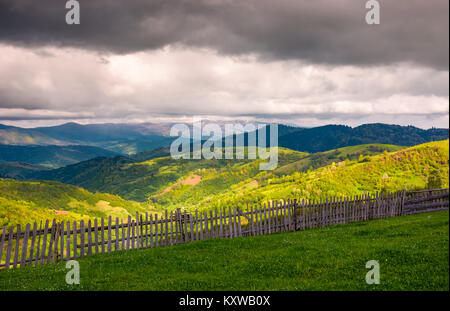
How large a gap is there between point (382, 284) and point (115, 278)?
793cm

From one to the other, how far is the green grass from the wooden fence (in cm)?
209

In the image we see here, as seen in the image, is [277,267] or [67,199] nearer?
[277,267]

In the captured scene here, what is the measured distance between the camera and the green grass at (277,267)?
8492 millimetres

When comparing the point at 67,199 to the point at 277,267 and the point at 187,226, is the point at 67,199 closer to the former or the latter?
the point at 187,226

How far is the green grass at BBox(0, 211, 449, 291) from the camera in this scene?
849 cm

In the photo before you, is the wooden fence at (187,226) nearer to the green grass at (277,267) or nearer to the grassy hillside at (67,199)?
the green grass at (277,267)

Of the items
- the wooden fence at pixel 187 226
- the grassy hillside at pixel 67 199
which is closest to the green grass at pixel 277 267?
the wooden fence at pixel 187 226

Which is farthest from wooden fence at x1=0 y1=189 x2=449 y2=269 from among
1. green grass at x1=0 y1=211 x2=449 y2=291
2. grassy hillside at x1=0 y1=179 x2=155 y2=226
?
grassy hillside at x1=0 y1=179 x2=155 y2=226

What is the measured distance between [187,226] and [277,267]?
8.71m

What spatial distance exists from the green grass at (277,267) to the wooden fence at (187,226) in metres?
2.09

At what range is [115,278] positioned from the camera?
33.6 ft

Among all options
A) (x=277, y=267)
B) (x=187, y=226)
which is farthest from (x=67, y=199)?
(x=277, y=267)

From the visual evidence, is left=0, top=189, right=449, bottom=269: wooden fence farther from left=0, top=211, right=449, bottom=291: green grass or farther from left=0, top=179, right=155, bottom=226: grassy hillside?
left=0, top=179, right=155, bottom=226: grassy hillside

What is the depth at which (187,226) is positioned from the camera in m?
18.1
